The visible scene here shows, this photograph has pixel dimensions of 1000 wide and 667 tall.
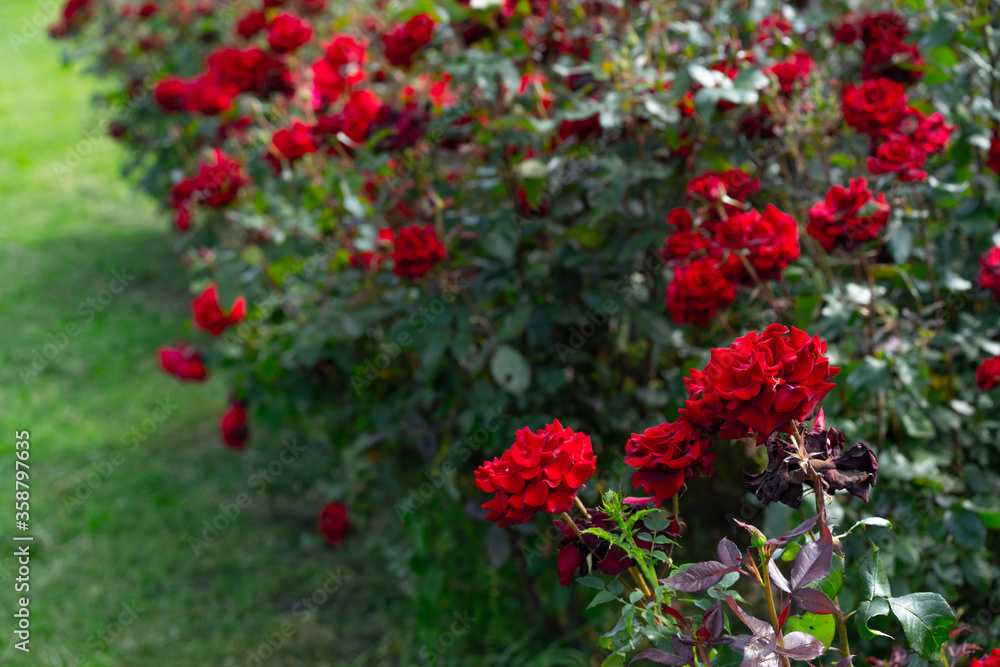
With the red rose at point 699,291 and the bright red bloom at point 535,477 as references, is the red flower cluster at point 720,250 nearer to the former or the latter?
the red rose at point 699,291

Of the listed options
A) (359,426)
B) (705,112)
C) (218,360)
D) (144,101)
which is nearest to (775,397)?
(705,112)

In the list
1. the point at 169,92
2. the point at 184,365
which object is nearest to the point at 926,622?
Answer: the point at 184,365

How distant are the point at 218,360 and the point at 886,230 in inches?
83.7

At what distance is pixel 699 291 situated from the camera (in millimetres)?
1402

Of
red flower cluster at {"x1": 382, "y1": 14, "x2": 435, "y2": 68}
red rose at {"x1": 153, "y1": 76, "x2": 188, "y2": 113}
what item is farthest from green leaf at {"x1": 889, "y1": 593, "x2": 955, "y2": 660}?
red rose at {"x1": 153, "y1": 76, "x2": 188, "y2": 113}

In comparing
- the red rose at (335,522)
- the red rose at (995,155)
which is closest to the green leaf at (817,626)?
the red rose at (995,155)

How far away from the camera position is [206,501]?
3.15m

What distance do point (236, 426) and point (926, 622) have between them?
2.29 metres

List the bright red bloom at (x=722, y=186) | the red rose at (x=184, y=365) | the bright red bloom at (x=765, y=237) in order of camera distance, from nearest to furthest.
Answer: the bright red bloom at (x=765, y=237)
the bright red bloom at (x=722, y=186)
the red rose at (x=184, y=365)

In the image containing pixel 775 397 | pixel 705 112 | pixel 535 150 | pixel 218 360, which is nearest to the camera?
pixel 775 397

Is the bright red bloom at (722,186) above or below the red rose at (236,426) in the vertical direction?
above

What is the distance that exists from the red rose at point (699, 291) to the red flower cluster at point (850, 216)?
0.58 ft

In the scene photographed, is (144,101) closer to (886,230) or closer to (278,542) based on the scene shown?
(278,542)

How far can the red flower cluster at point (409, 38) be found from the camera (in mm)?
1926
